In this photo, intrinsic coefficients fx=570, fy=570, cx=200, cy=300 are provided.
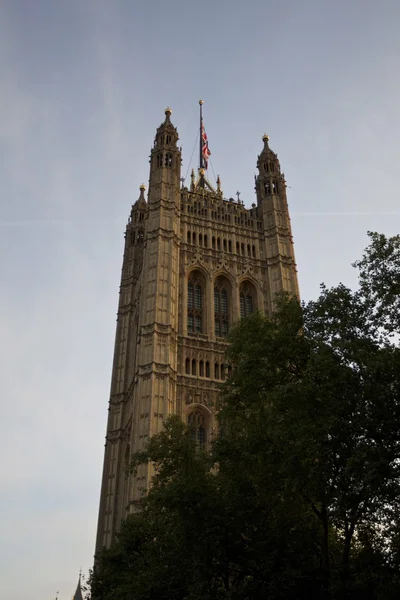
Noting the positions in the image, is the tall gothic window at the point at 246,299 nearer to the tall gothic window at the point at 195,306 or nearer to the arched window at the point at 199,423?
the tall gothic window at the point at 195,306

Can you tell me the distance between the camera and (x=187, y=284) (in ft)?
141

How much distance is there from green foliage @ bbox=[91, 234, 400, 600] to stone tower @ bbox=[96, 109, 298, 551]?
15.3 metres

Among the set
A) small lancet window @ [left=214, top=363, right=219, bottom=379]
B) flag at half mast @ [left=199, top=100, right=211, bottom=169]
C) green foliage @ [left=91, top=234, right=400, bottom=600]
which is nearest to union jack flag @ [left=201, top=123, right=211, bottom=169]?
flag at half mast @ [left=199, top=100, right=211, bottom=169]

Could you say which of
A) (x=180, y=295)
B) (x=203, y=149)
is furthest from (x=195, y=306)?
(x=203, y=149)

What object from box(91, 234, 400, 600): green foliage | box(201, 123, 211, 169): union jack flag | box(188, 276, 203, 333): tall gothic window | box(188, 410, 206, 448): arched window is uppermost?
box(201, 123, 211, 169): union jack flag

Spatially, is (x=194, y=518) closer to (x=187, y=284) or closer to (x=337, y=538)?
(x=337, y=538)

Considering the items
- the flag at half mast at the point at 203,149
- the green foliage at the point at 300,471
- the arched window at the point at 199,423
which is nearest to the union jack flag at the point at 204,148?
the flag at half mast at the point at 203,149

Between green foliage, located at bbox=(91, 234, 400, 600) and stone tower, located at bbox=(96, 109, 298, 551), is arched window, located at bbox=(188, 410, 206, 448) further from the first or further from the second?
green foliage, located at bbox=(91, 234, 400, 600)

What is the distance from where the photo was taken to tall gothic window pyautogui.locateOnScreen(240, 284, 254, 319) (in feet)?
142

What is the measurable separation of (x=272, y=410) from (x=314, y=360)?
2.26 m

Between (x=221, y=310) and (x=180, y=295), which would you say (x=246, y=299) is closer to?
(x=221, y=310)

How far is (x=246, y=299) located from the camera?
44094 millimetres

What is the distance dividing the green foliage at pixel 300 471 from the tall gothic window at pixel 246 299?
82.6 ft

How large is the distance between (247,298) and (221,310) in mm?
2694
